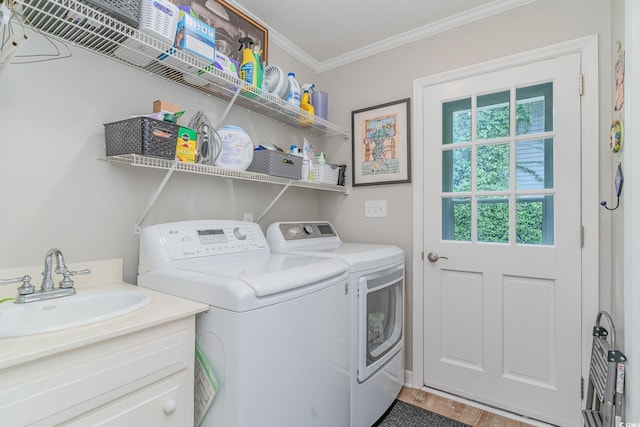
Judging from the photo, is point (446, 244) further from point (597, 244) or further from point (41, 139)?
point (41, 139)

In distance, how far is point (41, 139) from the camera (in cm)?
123

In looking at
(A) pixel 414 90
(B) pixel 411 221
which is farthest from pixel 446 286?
(A) pixel 414 90

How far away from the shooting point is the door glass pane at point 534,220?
181 centimetres

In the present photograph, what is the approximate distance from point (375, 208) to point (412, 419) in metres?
1.37

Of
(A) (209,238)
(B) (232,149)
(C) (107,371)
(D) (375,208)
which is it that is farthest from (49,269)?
(D) (375,208)

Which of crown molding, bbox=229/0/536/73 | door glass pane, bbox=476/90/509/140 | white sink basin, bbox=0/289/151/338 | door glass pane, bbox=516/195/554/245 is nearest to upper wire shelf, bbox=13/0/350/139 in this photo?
crown molding, bbox=229/0/536/73

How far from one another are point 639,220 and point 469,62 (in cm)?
135

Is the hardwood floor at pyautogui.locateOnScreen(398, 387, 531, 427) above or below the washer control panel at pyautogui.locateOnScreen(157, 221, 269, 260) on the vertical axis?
below

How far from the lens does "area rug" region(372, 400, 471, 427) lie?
5.86 feet

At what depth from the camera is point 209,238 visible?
62.2 inches

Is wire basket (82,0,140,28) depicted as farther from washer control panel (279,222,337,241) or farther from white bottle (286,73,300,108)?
washer control panel (279,222,337,241)

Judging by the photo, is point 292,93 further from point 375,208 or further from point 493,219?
point 493,219

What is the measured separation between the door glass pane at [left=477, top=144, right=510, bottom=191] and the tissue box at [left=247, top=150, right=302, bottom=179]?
120cm

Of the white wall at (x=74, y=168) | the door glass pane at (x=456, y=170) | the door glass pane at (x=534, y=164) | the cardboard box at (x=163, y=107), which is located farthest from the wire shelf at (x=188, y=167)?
the door glass pane at (x=534, y=164)
